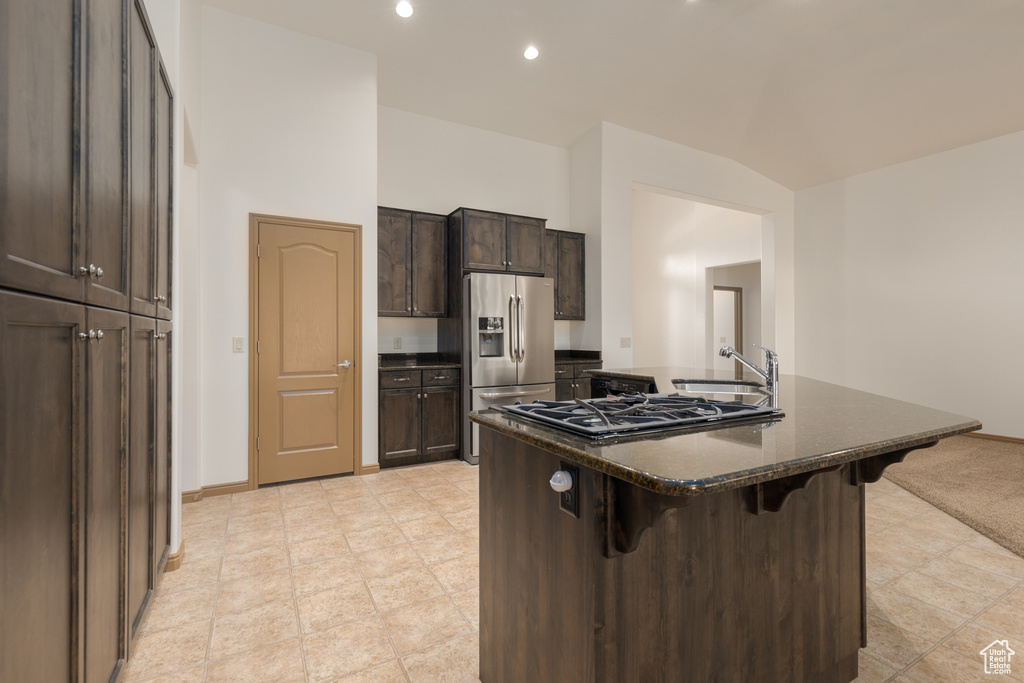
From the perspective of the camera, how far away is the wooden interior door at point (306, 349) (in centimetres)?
364

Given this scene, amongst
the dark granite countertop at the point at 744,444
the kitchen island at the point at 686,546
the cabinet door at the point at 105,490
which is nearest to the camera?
the dark granite countertop at the point at 744,444

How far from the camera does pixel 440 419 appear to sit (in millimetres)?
4410

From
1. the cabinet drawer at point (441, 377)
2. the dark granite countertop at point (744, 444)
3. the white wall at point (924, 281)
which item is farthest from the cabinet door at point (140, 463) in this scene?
the white wall at point (924, 281)

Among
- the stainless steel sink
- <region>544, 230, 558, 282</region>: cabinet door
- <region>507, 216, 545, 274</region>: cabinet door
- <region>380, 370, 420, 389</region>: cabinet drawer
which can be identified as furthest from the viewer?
<region>544, 230, 558, 282</region>: cabinet door

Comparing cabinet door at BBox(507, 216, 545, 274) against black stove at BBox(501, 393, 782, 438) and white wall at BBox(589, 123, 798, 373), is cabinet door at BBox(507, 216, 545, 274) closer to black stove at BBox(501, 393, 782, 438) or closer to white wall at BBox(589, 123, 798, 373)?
white wall at BBox(589, 123, 798, 373)

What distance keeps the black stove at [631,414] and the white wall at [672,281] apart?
634 cm

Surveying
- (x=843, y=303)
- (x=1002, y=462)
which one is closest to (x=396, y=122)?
(x=843, y=303)

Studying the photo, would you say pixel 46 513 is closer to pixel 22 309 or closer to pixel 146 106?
pixel 22 309

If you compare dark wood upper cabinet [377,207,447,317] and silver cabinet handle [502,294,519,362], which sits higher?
dark wood upper cabinet [377,207,447,317]

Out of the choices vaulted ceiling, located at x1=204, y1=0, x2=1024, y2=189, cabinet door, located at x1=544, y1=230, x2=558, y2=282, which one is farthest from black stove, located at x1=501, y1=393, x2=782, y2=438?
cabinet door, located at x1=544, y1=230, x2=558, y2=282

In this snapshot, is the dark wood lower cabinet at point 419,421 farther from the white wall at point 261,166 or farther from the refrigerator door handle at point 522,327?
the refrigerator door handle at point 522,327

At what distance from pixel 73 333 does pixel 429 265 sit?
11.6ft

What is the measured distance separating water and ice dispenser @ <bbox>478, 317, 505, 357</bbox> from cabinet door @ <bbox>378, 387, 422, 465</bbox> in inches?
28.0

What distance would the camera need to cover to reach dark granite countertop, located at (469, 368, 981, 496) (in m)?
0.81
